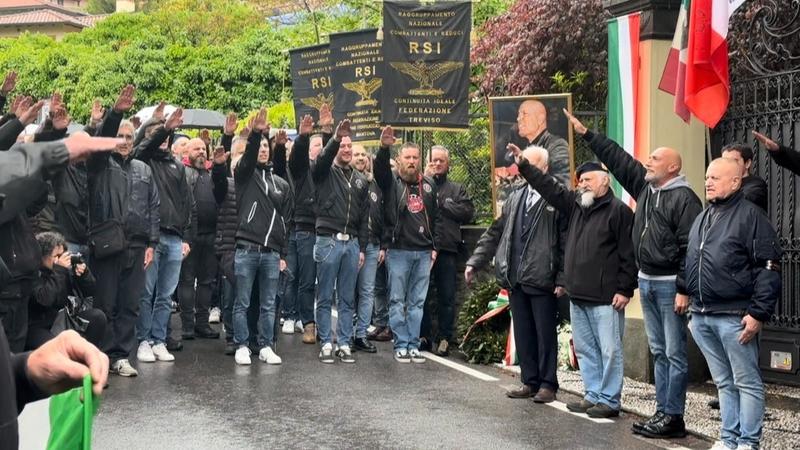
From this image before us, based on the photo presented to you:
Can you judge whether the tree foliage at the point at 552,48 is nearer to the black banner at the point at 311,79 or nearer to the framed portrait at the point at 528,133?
the black banner at the point at 311,79

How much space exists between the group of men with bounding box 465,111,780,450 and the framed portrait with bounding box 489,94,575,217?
2.80ft

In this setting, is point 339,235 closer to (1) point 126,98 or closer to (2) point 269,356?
(2) point 269,356

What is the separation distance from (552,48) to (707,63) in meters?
5.74

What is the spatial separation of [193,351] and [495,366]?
10.5 ft

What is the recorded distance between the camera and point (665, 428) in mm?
8656

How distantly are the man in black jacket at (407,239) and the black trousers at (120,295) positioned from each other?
2681 mm

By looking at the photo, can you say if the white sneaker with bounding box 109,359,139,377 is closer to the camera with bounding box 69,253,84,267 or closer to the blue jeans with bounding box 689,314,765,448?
the camera with bounding box 69,253,84,267

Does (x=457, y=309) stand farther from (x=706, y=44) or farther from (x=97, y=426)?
(x=97, y=426)

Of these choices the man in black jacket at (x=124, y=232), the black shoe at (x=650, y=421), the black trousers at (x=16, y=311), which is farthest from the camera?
the man in black jacket at (x=124, y=232)

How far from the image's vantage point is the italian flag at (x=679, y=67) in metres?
10.5

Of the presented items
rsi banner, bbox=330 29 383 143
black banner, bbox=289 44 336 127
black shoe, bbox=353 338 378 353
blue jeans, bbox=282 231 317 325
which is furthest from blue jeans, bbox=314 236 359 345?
black banner, bbox=289 44 336 127

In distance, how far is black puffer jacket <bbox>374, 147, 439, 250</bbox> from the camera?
13.0 meters

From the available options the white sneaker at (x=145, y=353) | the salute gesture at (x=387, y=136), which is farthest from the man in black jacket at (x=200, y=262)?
the salute gesture at (x=387, y=136)

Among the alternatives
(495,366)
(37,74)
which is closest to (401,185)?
(495,366)
